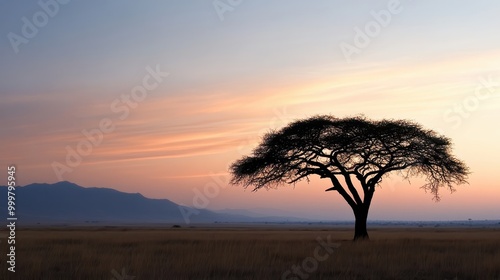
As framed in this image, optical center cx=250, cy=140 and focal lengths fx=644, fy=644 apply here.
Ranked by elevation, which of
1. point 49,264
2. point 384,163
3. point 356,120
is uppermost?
point 356,120

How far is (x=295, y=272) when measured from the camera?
18109 mm

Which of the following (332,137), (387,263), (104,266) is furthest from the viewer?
(332,137)

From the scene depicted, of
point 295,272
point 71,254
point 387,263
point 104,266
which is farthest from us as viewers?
point 71,254

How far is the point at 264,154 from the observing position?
4375cm

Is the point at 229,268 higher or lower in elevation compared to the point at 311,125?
lower

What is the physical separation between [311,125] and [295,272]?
2580cm

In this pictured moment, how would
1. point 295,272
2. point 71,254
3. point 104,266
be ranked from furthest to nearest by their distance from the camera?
point 71,254 < point 104,266 < point 295,272

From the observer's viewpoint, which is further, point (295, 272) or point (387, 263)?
point (387, 263)

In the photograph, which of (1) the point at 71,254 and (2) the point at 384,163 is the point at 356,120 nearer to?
(2) the point at 384,163

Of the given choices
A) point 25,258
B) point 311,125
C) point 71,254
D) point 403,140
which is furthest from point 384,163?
point 25,258

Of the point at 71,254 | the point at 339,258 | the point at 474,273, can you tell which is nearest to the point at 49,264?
the point at 71,254

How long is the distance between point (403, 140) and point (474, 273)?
79.9 feet

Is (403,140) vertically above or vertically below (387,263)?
above

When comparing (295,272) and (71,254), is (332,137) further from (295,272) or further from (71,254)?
(295,272)
